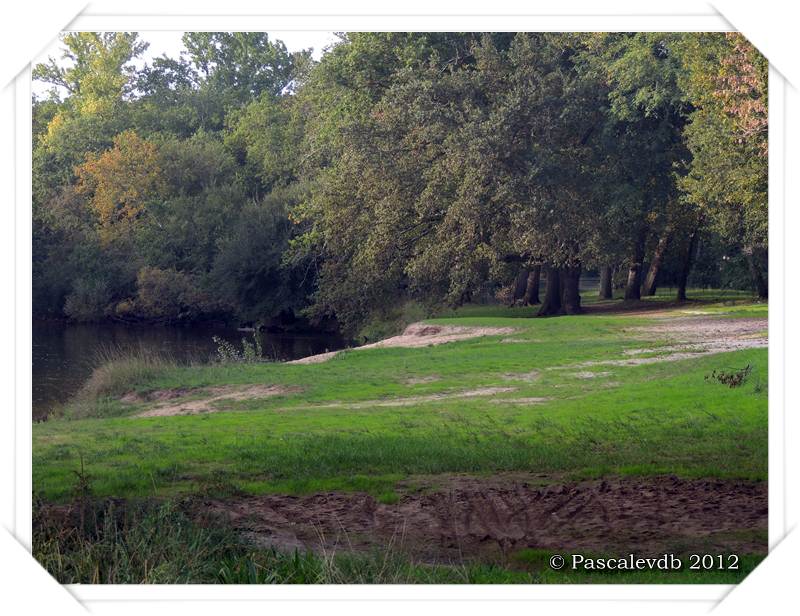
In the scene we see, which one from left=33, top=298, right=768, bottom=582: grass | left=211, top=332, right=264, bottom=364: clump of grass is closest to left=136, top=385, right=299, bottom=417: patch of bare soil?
left=33, top=298, right=768, bottom=582: grass

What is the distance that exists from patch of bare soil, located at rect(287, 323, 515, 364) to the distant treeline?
0.97 meters

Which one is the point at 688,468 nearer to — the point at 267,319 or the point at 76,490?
the point at 76,490

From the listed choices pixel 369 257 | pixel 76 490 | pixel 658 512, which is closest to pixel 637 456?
pixel 658 512

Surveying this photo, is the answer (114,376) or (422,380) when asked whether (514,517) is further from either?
(114,376)

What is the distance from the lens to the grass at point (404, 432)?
9.29 m

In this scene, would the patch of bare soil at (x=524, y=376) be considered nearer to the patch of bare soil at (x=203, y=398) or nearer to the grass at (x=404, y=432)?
the grass at (x=404, y=432)

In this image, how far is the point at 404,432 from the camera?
1122 centimetres

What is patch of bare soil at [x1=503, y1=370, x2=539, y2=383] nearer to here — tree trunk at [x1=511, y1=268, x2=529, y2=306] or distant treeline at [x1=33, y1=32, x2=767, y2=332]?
distant treeline at [x1=33, y1=32, x2=767, y2=332]

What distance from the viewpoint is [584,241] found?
1672 centimetres

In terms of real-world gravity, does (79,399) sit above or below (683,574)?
above

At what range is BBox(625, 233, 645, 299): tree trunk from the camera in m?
16.7
